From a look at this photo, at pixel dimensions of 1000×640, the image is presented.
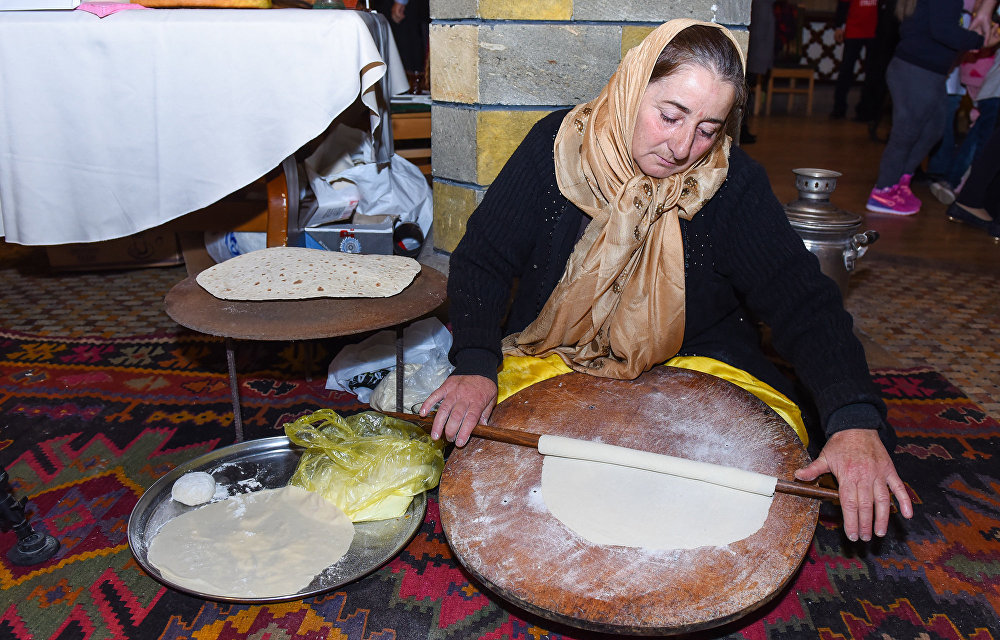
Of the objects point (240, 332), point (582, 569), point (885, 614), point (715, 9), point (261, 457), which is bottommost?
point (885, 614)

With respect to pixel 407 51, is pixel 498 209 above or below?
below

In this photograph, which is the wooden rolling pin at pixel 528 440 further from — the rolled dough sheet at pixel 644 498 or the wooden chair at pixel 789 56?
the wooden chair at pixel 789 56

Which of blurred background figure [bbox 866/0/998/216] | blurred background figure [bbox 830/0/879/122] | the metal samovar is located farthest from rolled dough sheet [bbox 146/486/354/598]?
blurred background figure [bbox 830/0/879/122]

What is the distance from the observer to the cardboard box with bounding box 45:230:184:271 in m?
3.21

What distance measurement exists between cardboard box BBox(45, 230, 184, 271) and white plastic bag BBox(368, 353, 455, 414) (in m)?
1.73

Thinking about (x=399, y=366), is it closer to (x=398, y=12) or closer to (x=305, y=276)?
(x=305, y=276)

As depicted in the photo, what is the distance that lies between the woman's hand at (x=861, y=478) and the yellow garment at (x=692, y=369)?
0.86ft

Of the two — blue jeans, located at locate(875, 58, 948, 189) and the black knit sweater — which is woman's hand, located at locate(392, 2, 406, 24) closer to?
blue jeans, located at locate(875, 58, 948, 189)

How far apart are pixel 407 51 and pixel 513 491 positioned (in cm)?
485

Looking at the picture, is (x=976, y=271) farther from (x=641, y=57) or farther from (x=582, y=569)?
(x=582, y=569)

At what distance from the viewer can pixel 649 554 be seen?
3.20ft

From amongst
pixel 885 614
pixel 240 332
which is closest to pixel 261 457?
pixel 240 332

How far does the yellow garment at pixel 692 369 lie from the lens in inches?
57.1

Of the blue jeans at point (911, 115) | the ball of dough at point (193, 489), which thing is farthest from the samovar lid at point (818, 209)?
the blue jeans at point (911, 115)
